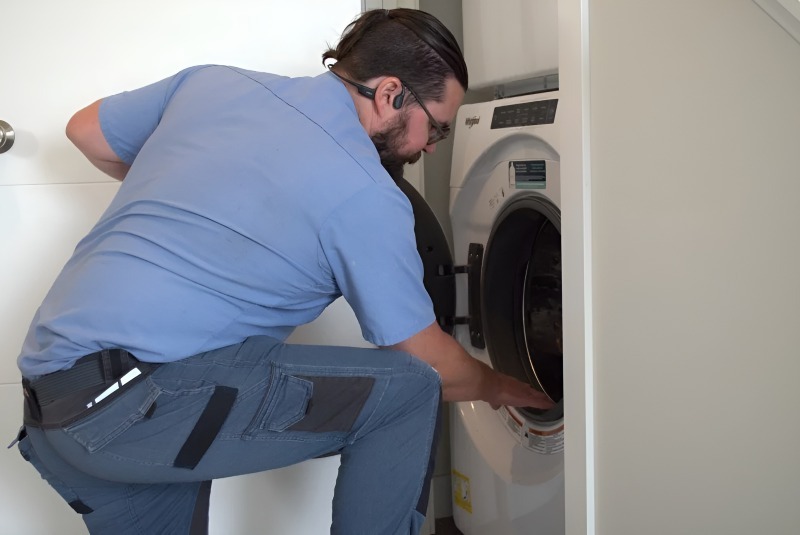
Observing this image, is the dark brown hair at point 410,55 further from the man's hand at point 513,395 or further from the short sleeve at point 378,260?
the man's hand at point 513,395

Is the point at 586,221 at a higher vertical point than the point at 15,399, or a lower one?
higher

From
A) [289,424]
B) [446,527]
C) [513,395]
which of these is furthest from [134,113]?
[446,527]

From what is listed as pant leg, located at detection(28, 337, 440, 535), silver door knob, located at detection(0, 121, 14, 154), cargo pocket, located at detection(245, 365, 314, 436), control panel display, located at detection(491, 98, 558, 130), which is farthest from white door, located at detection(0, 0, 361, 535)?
cargo pocket, located at detection(245, 365, 314, 436)

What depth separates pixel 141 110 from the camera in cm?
140

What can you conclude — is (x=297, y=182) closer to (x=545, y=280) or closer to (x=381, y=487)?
(x=381, y=487)

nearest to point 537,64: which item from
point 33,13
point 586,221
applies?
point 586,221

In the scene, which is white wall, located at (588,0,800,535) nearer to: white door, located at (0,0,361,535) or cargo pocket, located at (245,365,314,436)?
cargo pocket, located at (245,365,314,436)

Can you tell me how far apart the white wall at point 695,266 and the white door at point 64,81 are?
85cm

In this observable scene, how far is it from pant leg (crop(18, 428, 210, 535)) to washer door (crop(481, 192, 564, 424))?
2.19 feet

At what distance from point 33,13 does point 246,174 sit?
820 mm

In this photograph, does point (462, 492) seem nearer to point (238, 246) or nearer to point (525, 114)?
point (525, 114)

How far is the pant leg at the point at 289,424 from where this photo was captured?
1113 mm

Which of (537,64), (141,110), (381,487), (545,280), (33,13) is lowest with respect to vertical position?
(381,487)

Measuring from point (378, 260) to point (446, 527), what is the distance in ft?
3.91
